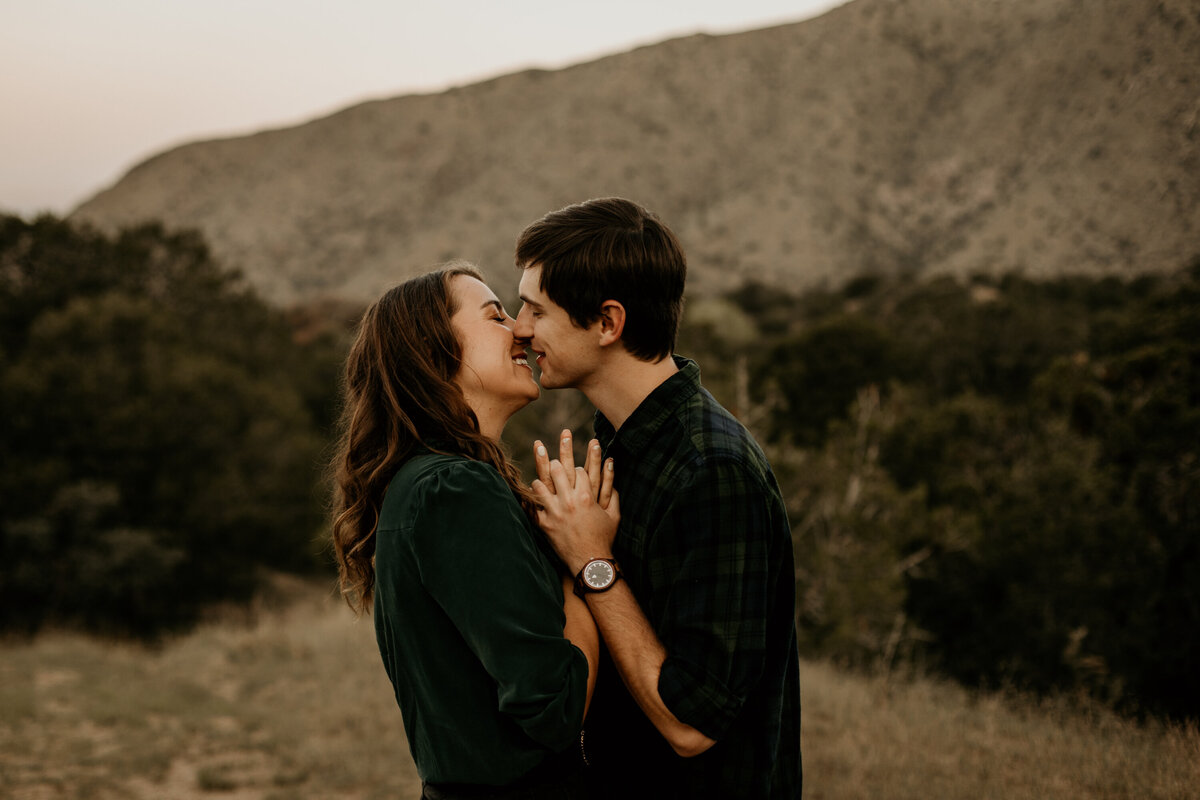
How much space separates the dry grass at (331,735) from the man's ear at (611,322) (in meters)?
3.70

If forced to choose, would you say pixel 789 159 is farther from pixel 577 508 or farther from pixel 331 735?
pixel 577 508

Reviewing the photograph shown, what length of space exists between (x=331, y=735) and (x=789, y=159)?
64545 mm

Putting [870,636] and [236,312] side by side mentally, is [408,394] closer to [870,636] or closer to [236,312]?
[870,636]

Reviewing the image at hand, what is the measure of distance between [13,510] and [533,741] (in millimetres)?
24088

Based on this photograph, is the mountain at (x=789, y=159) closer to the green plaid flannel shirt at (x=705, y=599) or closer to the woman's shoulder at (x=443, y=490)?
the green plaid flannel shirt at (x=705, y=599)

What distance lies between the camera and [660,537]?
86.0 inches

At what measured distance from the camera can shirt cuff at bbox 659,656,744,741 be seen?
1999mm

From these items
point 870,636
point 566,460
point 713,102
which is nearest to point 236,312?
point 870,636

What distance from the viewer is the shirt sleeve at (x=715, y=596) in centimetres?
201

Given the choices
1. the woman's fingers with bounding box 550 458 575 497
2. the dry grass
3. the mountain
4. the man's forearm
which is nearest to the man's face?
the woman's fingers with bounding box 550 458 575 497

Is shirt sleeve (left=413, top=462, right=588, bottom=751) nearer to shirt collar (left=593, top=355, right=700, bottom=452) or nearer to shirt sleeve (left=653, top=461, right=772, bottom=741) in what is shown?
shirt sleeve (left=653, top=461, right=772, bottom=741)

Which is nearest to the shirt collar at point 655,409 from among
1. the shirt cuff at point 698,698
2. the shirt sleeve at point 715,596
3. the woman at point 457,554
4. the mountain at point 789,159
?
the woman at point 457,554

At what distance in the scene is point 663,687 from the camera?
2.02 metres

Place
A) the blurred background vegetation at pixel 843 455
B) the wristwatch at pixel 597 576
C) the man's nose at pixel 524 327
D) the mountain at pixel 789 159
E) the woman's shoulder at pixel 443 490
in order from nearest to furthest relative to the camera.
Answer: the woman's shoulder at pixel 443 490, the wristwatch at pixel 597 576, the man's nose at pixel 524 327, the mountain at pixel 789 159, the blurred background vegetation at pixel 843 455
